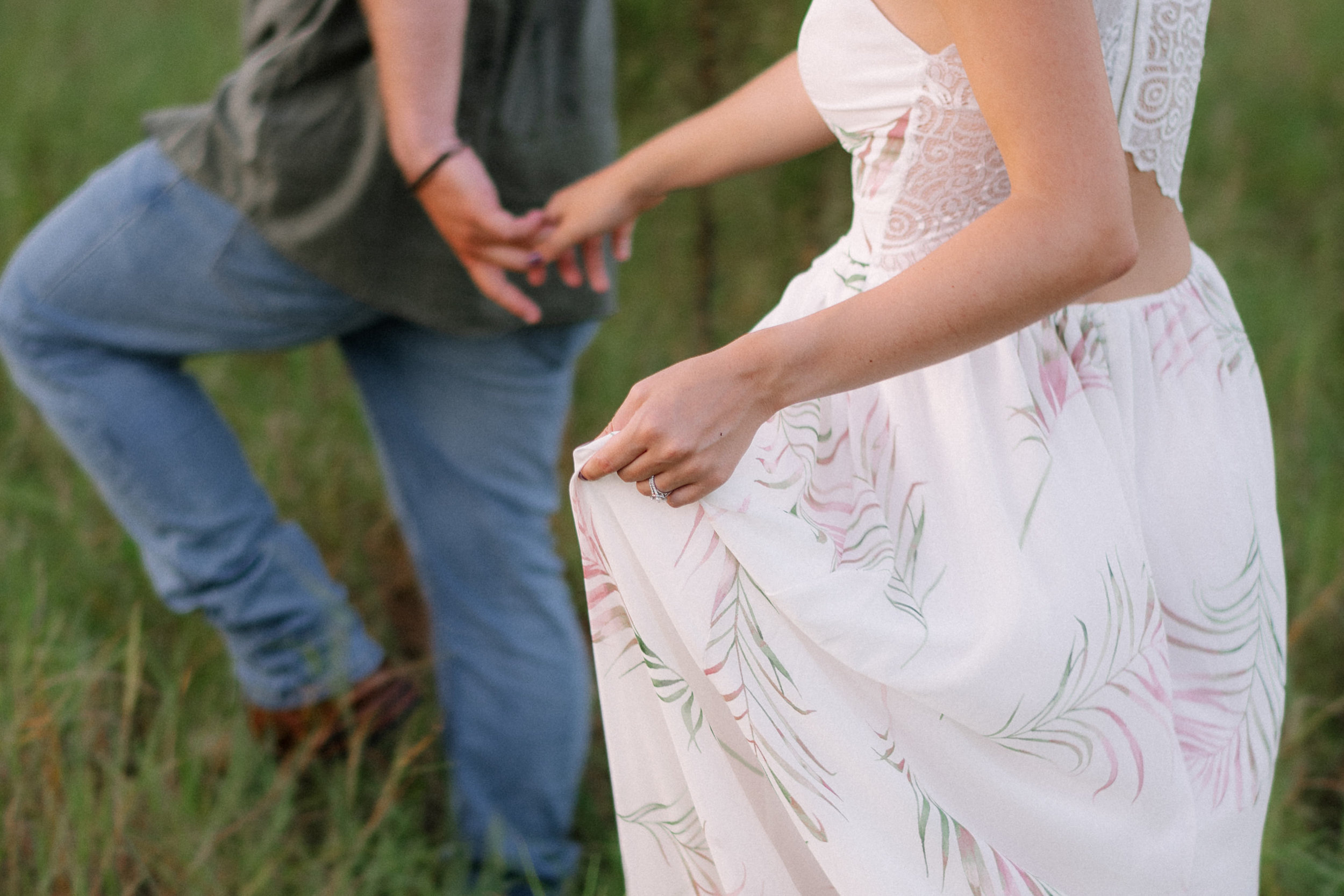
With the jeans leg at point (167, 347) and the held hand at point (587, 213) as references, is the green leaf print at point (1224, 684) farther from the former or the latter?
the jeans leg at point (167, 347)

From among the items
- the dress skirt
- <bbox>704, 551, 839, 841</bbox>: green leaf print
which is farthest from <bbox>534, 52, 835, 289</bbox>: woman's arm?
<bbox>704, 551, 839, 841</bbox>: green leaf print

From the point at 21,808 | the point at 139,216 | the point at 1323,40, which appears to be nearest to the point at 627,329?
the point at 139,216

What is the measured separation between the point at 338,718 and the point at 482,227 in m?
0.79

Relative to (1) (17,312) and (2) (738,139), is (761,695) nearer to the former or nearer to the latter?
(2) (738,139)

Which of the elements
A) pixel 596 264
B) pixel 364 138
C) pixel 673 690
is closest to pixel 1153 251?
pixel 673 690

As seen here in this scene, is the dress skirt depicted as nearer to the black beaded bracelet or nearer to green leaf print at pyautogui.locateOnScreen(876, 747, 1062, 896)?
green leaf print at pyautogui.locateOnScreen(876, 747, 1062, 896)

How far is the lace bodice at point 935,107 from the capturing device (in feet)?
3.13

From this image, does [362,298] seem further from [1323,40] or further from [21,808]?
[1323,40]

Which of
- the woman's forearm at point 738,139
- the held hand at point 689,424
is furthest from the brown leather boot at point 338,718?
the held hand at point 689,424

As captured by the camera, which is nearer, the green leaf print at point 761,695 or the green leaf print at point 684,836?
the green leaf print at point 761,695

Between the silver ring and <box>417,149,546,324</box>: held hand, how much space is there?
0.58 metres

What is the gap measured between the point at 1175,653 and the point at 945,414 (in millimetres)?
322

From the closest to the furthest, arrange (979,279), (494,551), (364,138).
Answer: (979,279), (364,138), (494,551)

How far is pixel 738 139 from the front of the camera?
1317mm
